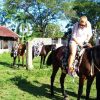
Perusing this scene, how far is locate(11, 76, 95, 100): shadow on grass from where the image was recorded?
1067 cm

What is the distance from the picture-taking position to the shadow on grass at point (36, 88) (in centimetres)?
1067

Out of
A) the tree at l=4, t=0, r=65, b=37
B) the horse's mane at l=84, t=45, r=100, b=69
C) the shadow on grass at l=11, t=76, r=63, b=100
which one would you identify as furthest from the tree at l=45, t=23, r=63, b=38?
the horse's mane at l=84, t=45, r=100, b=69

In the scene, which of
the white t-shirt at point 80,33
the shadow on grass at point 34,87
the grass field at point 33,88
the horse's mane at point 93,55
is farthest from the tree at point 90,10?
the horse's mane at point 93,55

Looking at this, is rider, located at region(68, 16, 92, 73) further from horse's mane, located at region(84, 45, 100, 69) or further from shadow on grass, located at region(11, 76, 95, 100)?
shadow on grass, located at region(11, 76, 95, 100)

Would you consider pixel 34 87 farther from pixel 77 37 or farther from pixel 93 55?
pixel 93 55

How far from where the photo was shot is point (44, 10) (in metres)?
65.4

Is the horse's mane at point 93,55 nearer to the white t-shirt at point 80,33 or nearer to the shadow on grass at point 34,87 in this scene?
the white t-shirt at point 80,33

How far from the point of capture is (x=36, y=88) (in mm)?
11594

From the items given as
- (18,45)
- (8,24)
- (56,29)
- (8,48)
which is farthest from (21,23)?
(18,45)

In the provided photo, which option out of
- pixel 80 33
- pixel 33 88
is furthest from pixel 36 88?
pixel 80 33

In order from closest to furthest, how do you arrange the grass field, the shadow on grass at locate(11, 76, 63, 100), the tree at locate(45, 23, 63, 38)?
the grass field → the shadow on grass at locate(11, 76, 63, 100) → the tree at locate(45, 23, 63, 38)

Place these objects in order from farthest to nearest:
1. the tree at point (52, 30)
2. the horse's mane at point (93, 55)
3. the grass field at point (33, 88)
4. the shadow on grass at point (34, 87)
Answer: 1. the tree at point (52, 30)
2. the shadow on grass at point (34, 87)
3. the grass field at point (33, 88)
4. the horse's mane at point (93, 55)

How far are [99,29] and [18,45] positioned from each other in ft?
156

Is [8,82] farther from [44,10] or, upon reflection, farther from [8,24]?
[8,24]
